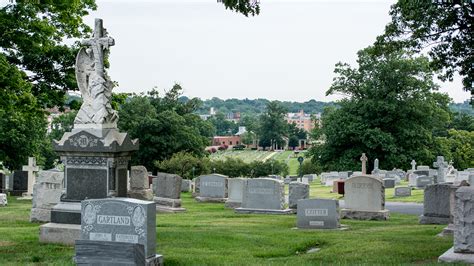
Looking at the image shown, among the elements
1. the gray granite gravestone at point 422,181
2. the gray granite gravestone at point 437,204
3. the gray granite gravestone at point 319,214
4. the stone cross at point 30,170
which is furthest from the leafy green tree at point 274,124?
the gray granite gravestone at point 319,214

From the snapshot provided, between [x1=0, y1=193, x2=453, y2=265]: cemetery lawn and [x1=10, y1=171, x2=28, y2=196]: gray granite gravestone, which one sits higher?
[x1=10, y1=171, x2=28, y2=196]: gray granite gravestone

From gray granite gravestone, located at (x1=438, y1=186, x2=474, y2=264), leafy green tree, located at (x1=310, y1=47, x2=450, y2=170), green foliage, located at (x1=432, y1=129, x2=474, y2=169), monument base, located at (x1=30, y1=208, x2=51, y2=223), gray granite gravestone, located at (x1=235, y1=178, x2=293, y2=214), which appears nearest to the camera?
gray granite gravestone, located at (x1=438, y1=186, x2=474, y2=264)

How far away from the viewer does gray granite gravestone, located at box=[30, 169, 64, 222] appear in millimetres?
17609

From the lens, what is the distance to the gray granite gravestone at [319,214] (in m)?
16.1

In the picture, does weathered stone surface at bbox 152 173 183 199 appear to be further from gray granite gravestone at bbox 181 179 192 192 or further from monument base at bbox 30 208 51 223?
gray granite gravestone at bbox 181 179 192 192

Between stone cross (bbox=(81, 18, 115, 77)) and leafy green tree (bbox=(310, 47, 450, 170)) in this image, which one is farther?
leafy green tree (bbox=(310, 47, 450, 170))

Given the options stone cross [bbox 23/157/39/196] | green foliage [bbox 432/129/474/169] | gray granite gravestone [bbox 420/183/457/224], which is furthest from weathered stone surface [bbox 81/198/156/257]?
green foliage [bbox 432/129/474/169]

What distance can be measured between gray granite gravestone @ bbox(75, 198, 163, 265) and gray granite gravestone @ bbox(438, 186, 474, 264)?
4495 millimetres

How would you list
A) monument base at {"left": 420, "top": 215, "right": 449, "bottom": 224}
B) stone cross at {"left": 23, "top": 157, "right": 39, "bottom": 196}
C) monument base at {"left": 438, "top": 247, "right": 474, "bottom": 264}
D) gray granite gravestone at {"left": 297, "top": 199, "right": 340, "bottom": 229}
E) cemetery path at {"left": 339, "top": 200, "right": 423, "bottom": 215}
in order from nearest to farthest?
monument base at {"left": 438, "top": 247, "right": 474, "bottom": 264}, gray granite gravestone at {"left": 297, "top": 199, "right": 340, "bottom": 229}, monument base at {"left": 420, "top": 215, "right": 449, "bottom": 224}, cemetery path at {"left": 339, "top": 200, "right": 423, "bottom": 215}, stone cross at {"left": 23, "top": 157, "right": 39, "bottom": 196}

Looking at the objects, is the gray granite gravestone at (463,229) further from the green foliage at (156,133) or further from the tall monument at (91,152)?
the green foliage at (156,133)

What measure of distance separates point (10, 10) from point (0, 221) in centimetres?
891

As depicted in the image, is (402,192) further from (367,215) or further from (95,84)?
(95,84)

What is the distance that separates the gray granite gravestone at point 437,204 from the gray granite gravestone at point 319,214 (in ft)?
8.72

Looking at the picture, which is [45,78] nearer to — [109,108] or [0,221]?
[0,221]
